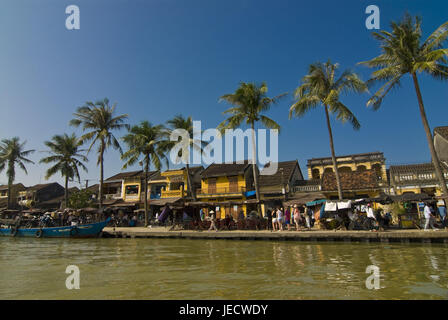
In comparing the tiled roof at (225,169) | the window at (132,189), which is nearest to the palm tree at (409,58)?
the tiled roof at (225,169)

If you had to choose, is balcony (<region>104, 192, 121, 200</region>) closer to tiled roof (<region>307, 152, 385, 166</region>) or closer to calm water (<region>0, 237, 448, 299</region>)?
tiled roof (<region>307, 152, 385, 166</region>)

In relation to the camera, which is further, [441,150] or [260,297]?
[441,150]

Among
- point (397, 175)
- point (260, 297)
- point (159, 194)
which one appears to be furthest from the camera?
point (159, 194)

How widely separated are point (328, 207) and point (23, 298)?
16.5 m

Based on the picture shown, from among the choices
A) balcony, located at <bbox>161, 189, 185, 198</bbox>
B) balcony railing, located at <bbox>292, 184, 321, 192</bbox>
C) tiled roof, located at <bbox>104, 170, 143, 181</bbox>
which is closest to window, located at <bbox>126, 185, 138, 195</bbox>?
tiled roof, located at <bbox>104, 170, 143, 181</bbox>

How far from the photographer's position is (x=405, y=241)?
13844 mm

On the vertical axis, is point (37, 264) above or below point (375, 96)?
below

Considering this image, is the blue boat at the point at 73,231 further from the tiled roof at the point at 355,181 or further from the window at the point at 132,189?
the tiled roof at the point at 355,181

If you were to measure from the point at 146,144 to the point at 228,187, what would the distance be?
1126 cm

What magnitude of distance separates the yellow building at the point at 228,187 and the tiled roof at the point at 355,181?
27.9 ft

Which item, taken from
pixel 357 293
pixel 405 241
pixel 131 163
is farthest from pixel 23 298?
pixel 131 163

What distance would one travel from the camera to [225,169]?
36.0 meters

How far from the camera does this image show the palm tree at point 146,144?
29594 millimetres
